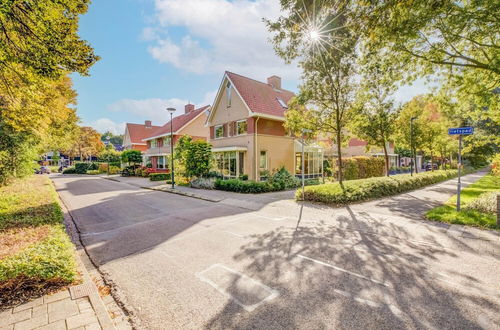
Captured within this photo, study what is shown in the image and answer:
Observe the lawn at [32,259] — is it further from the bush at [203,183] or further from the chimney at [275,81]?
the chimney at [275,81]

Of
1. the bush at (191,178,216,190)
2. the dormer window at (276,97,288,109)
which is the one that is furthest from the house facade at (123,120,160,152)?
the bush at (191,178,216,190)

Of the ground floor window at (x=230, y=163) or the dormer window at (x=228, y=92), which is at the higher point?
the dormer window at (x=228, y=92)

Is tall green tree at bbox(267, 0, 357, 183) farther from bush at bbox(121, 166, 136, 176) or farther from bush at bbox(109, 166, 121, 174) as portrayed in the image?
bush at bbox(109, 166, 121, 174)

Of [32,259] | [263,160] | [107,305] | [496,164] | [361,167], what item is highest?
[263,160]

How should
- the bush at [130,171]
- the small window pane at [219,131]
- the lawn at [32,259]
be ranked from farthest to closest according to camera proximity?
the bush at [130,171] < the small window pane at [219,131] < the lawn at [32,259]

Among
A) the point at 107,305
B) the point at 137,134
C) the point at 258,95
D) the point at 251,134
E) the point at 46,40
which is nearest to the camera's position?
the point at 107,305

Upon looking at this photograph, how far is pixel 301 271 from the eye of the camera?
14.6ft

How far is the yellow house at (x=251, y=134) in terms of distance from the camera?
1909 cm

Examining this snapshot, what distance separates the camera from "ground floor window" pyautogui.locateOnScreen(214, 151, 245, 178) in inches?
787

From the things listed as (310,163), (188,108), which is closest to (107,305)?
(310,163)

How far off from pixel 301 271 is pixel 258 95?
62.2ft

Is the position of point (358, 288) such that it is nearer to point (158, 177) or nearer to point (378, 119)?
point (378, 119)

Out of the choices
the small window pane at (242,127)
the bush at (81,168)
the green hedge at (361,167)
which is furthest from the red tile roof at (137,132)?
the green hedge at (361,167)

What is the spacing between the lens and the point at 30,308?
3244 millimetres
